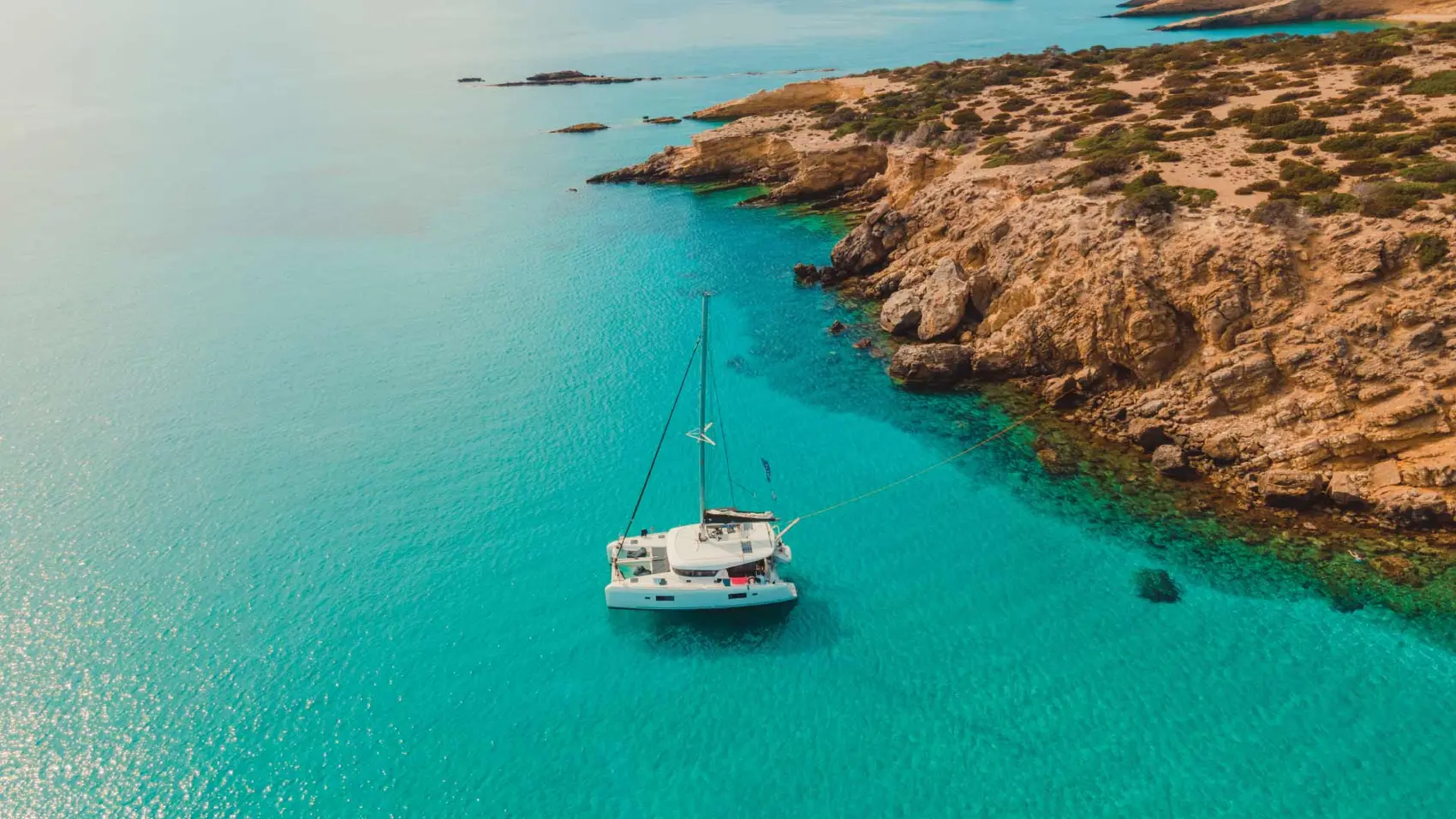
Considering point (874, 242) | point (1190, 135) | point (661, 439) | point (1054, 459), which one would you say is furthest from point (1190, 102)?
point (661, 439)

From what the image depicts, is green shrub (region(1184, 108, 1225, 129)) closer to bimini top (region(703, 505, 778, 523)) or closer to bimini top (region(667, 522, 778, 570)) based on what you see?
bimini top (region(703, 505, 778, 523))

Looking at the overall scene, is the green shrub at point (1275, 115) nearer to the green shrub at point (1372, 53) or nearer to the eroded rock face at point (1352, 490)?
the green shrub at point (1372, 53)

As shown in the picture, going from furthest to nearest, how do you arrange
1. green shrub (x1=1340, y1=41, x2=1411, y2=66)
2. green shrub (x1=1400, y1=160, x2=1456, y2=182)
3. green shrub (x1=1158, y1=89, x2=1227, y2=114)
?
green shrub (x1=1340, y1=41, x2=1411, y2=66)
green shrub (x1=1158, y1=89, x2=1227, y2=114)
green shrub (x1=1400, y1=160, x2=1456, y2=182)

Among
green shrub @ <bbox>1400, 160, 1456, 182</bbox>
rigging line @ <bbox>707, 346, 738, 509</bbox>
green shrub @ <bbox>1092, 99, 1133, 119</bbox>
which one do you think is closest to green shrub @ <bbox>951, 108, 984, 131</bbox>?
green shrub @ <bbox>1092, 99, 1133, 119</bbox>

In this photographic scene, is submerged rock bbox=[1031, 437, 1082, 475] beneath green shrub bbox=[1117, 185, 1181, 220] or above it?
beneath

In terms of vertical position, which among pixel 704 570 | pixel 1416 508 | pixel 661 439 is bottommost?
pixel 704 570

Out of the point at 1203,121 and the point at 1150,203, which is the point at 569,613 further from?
the point at 1203,121

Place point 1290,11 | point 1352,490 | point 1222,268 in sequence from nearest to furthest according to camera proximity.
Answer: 1. point 1352,490
2. point 1222,268
3. point 1290,11
